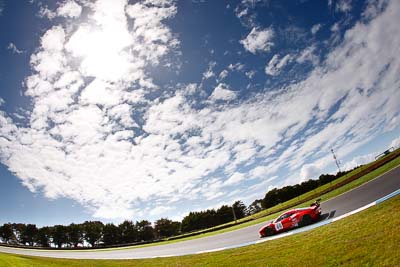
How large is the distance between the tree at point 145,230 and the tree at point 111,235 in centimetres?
737

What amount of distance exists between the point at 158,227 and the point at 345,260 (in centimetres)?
9643

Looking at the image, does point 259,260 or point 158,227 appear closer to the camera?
point 259,260

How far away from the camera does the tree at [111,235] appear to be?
84.4 m

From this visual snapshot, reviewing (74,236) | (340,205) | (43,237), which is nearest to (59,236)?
(74,236)

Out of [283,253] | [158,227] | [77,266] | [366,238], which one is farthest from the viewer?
[158,227]

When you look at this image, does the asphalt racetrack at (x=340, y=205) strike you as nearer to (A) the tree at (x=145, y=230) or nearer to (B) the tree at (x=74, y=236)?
(A) the tree at (x=145, y=230)

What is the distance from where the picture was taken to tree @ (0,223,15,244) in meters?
88.0

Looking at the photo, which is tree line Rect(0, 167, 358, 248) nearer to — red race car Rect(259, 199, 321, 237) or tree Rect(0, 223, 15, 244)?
tree Rect(0, 223, 15, 244)

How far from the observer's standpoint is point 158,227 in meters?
92.8

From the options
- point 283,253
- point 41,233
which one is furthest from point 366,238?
point 41,233

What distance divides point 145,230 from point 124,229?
792 cm

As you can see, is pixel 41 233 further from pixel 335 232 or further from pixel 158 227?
pixel 335 232

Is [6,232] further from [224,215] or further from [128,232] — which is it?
[224,215]

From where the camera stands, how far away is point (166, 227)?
9419 centimetres
